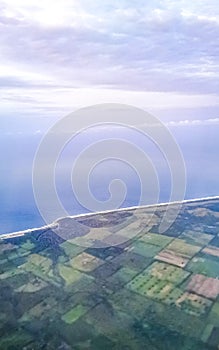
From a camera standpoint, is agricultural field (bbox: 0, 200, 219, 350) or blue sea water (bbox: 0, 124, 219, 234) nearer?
agricultural field (bbox: 0, 200, 219, 350)

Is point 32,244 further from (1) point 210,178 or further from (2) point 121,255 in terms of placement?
(1) point 210,178

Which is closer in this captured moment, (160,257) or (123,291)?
(123,291)

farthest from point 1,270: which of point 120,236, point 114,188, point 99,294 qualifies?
→ point 114,188

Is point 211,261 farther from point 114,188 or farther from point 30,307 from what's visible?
point 114,188

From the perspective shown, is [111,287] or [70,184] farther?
[70,184]

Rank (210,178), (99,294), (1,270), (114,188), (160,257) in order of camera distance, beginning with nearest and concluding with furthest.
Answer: (99,294)
(1,270)
(160,257)
(114,188)
(210,178)

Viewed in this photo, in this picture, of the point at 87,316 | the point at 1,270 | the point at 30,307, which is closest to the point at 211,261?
the point at 87,316

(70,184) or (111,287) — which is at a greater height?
(70,184)

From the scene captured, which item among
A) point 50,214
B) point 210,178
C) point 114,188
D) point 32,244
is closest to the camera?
point 32,244

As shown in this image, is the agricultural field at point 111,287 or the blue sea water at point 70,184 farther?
the blue sea water at point 70,184
